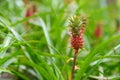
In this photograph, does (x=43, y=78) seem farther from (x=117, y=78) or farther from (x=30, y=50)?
(x=117, y=78)

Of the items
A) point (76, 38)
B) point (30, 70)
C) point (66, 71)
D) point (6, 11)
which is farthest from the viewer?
point (6, 11)

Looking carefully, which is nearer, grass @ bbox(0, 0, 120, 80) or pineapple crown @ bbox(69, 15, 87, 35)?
pineapple crown @ bbox(69, 15, 87, 35)

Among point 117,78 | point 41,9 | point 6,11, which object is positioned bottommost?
point 117,78

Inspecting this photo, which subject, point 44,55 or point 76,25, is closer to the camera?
point 76,25

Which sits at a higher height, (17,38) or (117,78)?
(17,38)

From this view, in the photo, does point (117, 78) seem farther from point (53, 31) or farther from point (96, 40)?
point (96, 40)

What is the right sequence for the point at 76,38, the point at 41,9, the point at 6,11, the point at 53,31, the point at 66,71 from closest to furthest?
the point at 76,38 < the point at 66,71 < the point at 53,31 < the point at 6,11 < the point at 41,9

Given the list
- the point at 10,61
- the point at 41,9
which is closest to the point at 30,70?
the point at 10,61

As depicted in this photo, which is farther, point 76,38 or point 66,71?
point 66,71

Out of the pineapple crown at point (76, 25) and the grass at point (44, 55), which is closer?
the pineapple crown at point (76, 25)

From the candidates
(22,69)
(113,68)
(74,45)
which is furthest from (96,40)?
(74,45)
